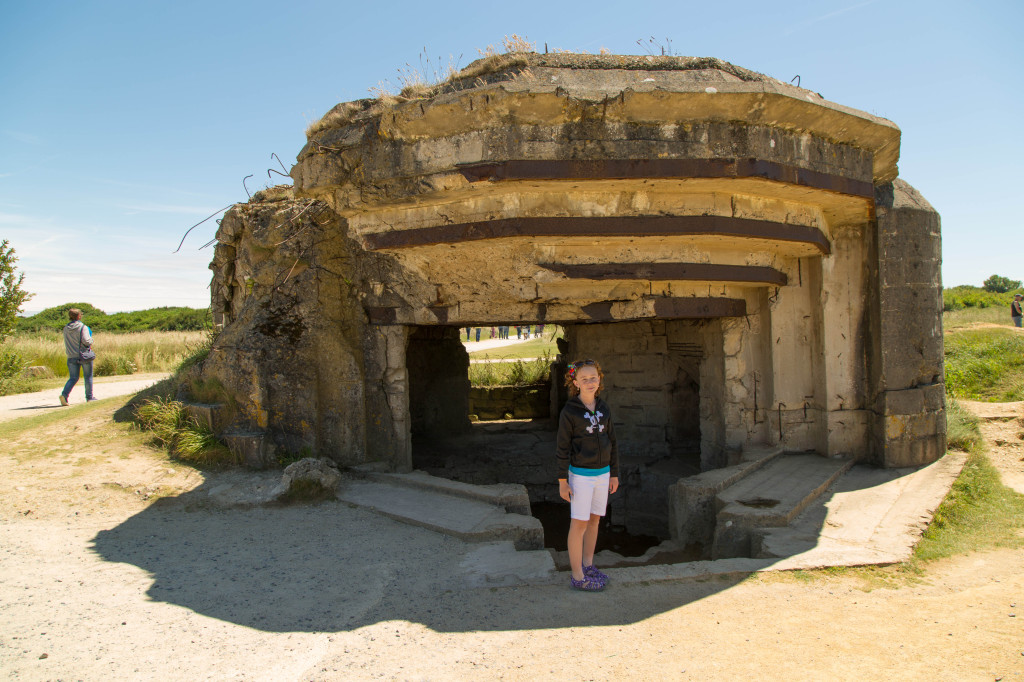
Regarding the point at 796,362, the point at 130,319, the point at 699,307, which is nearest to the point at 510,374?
the point at 796,362

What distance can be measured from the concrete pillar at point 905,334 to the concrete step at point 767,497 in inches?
20.7

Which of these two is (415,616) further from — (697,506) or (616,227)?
(616,227)

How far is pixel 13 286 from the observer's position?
36.3ft

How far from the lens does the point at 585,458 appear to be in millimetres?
3018

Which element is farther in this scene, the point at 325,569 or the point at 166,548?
the point at 166,548

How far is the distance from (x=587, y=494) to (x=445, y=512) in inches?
56.3

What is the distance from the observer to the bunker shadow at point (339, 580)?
8.84ft

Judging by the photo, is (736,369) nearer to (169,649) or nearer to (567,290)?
(567,290)

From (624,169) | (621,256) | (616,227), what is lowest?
(621,256)

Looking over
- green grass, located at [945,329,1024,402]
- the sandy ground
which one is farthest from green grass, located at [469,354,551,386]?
the sandy ground

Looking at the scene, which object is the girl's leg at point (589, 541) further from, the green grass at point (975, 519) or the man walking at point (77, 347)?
the man walking at point (77, 347)

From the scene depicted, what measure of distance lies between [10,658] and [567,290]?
386 centimetres

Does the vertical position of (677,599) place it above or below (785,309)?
below

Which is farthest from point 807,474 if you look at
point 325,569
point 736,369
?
point 325,569
